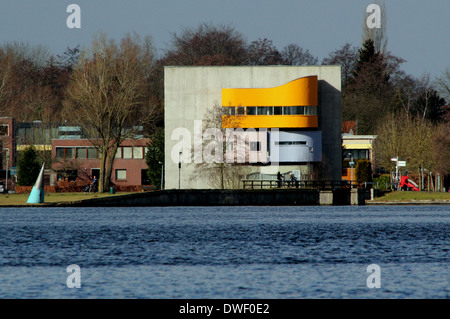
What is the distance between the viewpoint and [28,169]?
113 m

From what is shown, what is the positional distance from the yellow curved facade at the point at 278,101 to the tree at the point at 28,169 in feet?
86.1

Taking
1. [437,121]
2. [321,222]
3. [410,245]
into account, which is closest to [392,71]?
[437,121]

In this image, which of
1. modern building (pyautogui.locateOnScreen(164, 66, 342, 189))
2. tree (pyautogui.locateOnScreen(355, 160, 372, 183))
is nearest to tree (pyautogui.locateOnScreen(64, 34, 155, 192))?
modern building (pyautogui.locateOnScreen(164, 66, 342, 189))

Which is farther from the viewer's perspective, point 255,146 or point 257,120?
point 257,120

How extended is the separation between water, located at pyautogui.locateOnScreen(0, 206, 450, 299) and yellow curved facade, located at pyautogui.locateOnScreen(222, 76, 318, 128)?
3760 centimetres

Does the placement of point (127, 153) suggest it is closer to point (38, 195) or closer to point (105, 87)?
point (105, 87)

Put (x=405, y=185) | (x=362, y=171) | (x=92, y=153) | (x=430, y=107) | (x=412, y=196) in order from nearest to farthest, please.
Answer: (x=412, y=196) < (x=405, y=185) < (x=362, y=171) < (x=92, y=153) < (x=430, y=107)

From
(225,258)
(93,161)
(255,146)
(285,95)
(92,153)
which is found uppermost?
(285,95)

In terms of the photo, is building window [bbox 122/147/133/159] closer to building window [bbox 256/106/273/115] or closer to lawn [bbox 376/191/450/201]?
building window [bbox 256/106/273/115]

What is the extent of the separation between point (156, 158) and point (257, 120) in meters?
17.8

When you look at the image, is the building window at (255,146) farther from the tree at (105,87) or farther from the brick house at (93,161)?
the brick house at (93,161)

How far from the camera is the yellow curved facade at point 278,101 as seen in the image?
10388cm

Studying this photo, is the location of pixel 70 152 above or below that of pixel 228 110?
below

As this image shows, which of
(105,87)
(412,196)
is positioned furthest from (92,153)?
(412,196)
